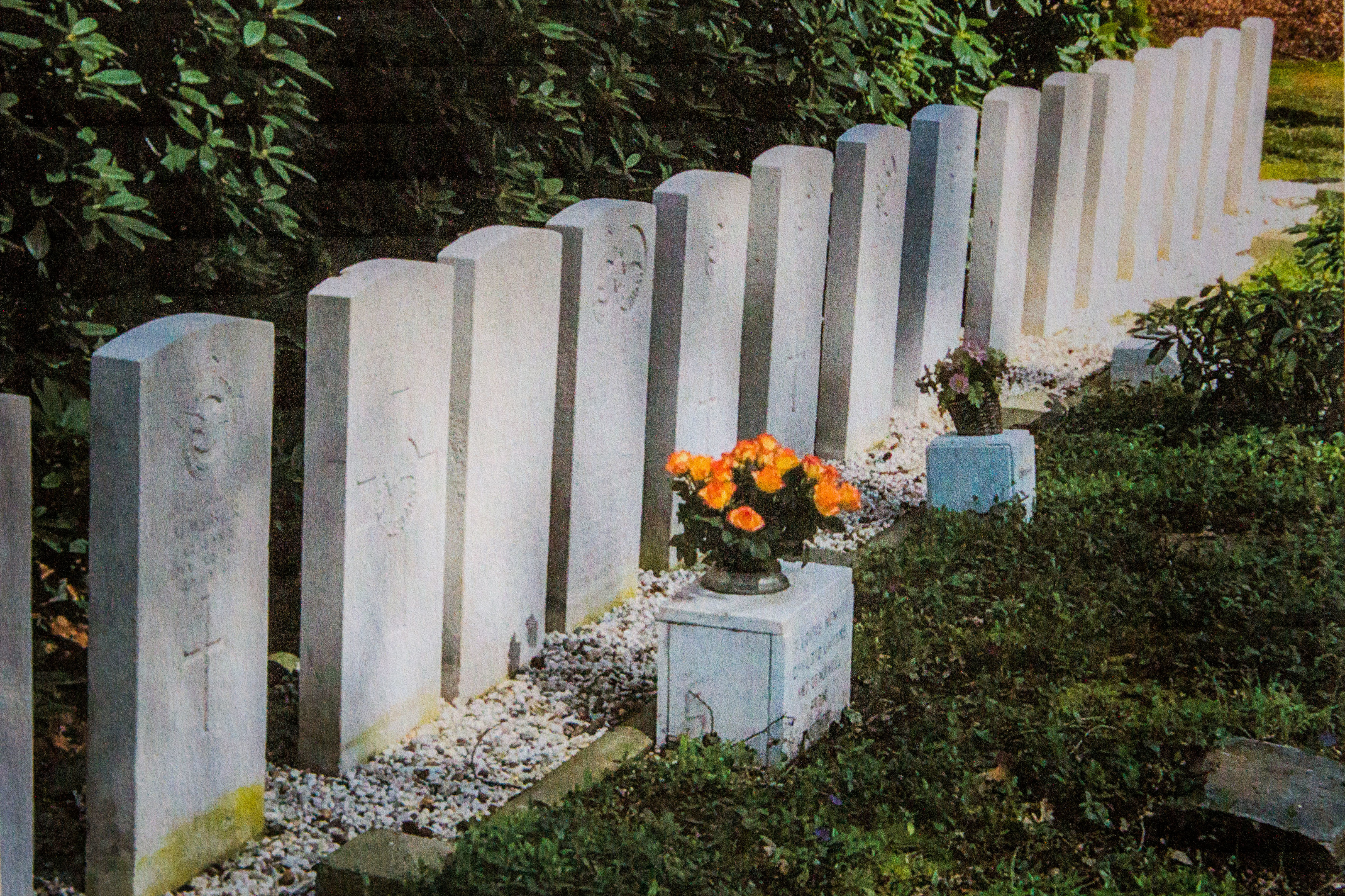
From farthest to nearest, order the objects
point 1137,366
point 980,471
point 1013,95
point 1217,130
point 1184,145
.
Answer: point 1217,130 < point 1184,145 < point 1013,95 < point 1137,366 < point 980,471

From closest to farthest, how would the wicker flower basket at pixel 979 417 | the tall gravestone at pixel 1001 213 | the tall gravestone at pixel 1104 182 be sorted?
the wicker flower basket at pixel 979 417 < the tall gravestone at pixel 1001 213 < the tall gravestone at pixel 1104 182

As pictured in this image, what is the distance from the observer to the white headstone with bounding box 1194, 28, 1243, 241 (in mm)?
10180

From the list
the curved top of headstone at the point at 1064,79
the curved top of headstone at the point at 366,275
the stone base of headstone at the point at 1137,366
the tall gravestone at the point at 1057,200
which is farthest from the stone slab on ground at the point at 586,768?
the curved top of headstone at the point at 1064,79

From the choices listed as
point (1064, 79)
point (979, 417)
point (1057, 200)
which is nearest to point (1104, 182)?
point (1057, 200)

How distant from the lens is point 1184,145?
32.6 ft

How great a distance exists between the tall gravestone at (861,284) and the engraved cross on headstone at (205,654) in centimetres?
340

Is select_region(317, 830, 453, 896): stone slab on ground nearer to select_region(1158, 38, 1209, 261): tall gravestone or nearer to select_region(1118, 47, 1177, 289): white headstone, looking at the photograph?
select_region(1118, 47, 1177, 289): white headstone

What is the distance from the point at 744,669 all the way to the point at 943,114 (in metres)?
3.55

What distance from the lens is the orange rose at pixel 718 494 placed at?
4.21m

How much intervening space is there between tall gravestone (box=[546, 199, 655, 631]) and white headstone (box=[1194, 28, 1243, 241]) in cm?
608

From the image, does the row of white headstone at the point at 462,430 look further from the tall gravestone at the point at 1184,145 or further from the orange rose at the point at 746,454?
the tall gravestone at the point at 1184,145

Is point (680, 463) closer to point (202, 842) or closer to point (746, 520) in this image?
point (746, 520)

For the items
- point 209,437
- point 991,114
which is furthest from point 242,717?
point 991,114

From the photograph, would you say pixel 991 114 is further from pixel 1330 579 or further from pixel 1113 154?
pixel 1330 579
